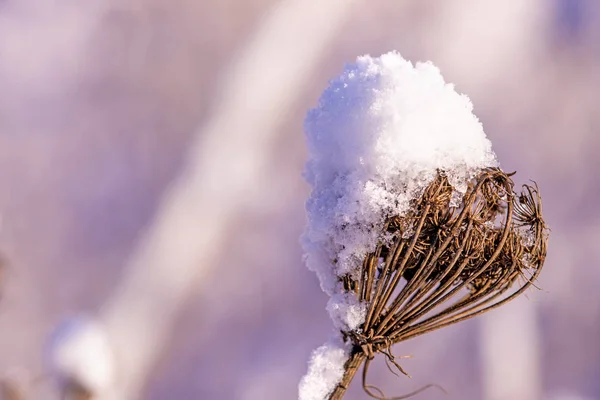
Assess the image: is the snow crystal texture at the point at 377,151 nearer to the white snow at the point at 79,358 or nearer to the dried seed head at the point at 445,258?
the dried seed head at the point at 445,258

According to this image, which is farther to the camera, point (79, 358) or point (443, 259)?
point (79, 358)

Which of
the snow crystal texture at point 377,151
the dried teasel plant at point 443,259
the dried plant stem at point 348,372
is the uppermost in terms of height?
the snow crystal texture at point 377,151

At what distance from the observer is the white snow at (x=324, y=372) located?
659 millimetres

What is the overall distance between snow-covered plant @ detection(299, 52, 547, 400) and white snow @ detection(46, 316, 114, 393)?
18.4 inches

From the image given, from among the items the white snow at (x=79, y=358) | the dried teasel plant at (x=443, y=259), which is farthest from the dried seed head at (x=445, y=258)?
the white snow at (x=79, y=358)

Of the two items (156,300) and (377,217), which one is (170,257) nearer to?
(156,300)

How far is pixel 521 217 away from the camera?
667 millimetres

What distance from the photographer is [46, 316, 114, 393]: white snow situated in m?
0.94

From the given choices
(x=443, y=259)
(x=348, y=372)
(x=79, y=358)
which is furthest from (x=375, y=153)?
(x=79, y=358)

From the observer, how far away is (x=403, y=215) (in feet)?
1.99

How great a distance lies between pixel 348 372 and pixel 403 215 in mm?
207

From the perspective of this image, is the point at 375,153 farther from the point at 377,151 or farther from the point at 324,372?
the point at 324,372

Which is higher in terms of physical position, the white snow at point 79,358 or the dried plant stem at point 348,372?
the white snow at point 79,358

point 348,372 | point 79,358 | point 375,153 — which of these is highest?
point 375,153
